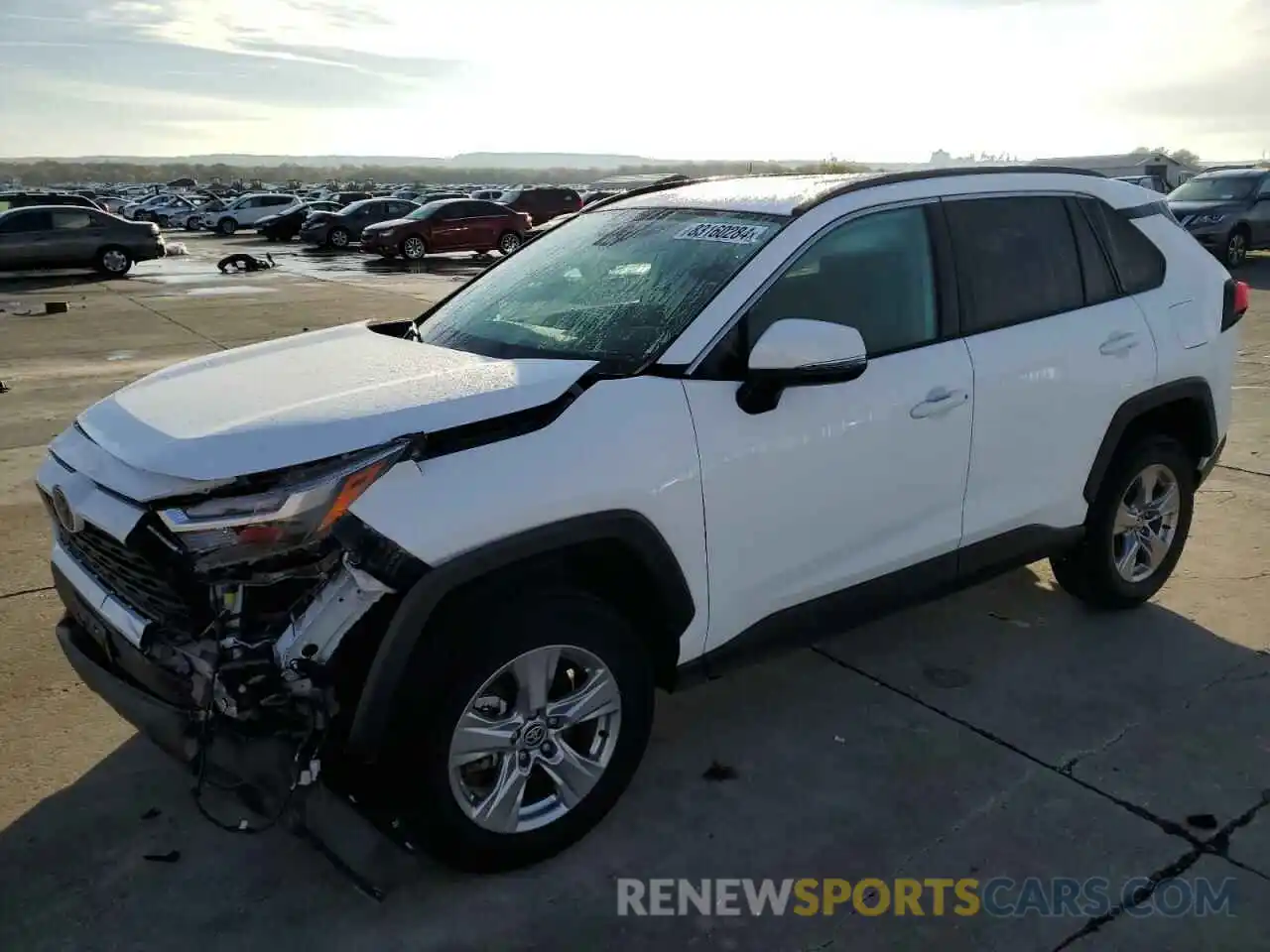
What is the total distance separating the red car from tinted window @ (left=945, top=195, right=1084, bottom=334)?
23420mm

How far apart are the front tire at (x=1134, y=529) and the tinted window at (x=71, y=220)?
2287 centimetres

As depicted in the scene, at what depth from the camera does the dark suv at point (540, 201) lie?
30.0 meters

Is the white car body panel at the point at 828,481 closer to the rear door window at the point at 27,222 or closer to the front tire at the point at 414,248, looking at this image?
the rear door window at the point at 27,222

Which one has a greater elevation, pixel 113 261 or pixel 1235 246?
pixel 1235 246

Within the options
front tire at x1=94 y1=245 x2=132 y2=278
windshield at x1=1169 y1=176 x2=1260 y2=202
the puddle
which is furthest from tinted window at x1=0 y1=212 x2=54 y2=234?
windshield at x1=1169 y1=176 x2=1260 y2=202

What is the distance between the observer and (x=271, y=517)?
244 cm

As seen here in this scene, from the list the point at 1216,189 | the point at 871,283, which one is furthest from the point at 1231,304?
the point at 1216,189

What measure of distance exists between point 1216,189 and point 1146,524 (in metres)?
17.9

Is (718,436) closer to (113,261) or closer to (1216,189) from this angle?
(1216,189)

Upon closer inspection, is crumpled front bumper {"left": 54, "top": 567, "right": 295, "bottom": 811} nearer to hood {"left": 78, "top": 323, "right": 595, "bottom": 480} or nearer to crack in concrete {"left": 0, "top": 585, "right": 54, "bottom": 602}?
hood {"left": 78, "top": 323, "right": 595, "bottom": 480}

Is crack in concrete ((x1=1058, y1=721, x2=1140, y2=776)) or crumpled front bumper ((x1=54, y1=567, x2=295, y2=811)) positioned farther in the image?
crack in concrete ((x1=1058, y1=721, x2=1140, y2=776))

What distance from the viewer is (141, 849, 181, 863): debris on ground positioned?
2.99 meters

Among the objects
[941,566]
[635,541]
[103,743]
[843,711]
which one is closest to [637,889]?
[635,541]

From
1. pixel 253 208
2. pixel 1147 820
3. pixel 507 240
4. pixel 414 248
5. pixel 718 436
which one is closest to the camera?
pixel 718 436
